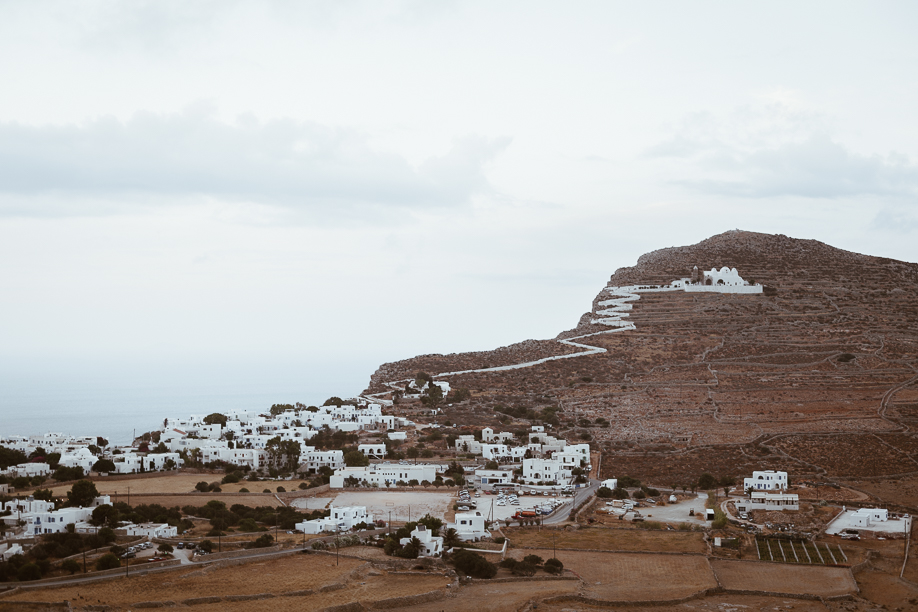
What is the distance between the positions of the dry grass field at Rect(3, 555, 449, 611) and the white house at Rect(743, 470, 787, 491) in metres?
17.3

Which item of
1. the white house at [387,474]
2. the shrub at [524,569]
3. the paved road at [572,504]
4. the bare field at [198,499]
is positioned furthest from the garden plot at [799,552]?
the bare field at [198,499]

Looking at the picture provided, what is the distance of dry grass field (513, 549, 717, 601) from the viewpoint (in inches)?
980

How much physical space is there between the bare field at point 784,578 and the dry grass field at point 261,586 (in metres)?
8.64

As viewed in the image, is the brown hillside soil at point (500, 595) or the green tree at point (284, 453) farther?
the green tree at point (284, 453)

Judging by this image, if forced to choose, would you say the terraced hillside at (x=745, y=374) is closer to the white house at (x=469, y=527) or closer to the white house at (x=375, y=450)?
the white house at (x=375, y=450)

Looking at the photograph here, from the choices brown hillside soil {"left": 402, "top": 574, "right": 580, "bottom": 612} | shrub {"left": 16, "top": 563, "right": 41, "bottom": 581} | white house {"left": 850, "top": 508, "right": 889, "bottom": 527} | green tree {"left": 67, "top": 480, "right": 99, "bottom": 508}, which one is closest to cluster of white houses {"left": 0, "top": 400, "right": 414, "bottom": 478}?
green tree {"left": 67, "top": 480, "right": 99, "bottom": 508}

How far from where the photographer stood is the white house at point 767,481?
3734 centimetres

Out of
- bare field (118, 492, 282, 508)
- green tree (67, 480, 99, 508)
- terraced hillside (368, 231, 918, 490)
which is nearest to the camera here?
green tree (67, 480, 99, 508)

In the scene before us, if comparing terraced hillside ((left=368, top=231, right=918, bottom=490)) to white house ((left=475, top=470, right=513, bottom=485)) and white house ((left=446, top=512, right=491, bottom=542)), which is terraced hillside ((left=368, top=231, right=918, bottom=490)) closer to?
white house ((left=475, top=470, right=513, bottom=485))

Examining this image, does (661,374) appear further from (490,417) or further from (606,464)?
(606,464)

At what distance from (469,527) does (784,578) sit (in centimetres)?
997

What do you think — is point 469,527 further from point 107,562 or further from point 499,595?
point 107,562

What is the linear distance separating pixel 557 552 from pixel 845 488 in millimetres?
16455

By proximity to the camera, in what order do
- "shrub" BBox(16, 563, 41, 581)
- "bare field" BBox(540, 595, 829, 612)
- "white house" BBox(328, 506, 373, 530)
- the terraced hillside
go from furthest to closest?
the terraced hillside → "white house" BBox(328, 506, 373, 530) → "shrub" BBox(16, 563, 41, 581) → "bare field" BBox(540, 595, 829, 612)
